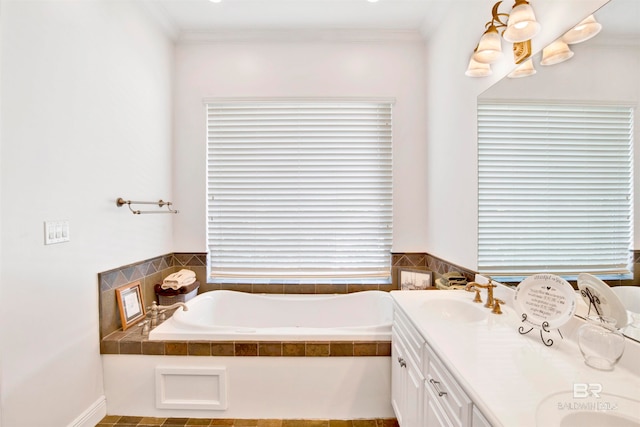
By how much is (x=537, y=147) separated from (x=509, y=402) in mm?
1126

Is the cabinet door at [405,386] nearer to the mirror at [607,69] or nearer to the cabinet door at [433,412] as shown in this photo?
the cabinet door at [433,412]

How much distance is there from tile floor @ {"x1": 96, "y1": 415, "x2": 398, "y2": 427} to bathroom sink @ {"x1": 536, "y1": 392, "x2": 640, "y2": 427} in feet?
4.24

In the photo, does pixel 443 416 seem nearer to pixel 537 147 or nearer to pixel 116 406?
pixel 537 147

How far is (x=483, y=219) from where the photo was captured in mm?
1804

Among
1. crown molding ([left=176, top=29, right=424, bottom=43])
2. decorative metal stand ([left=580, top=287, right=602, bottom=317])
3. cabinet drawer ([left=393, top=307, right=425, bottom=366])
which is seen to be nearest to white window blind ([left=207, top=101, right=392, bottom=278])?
crown molding ([left=176, top=29, right=424, bottom=43])

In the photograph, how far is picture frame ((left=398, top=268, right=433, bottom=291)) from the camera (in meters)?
2.58

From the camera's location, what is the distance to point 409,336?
4.93 ft

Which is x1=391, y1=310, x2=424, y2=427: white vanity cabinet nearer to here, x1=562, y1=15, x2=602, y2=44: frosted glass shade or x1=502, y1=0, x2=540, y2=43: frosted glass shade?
x1=562, y1=15, x2=602, y2=44: frosted glass shade

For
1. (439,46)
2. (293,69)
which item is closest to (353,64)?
(293,69)

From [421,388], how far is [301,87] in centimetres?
243

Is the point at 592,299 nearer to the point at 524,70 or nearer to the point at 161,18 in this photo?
the point at 524,70

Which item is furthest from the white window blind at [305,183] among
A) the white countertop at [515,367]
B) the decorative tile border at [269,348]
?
the white countertop at [515,367]

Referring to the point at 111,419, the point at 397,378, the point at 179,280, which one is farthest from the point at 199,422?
the point at 397,378

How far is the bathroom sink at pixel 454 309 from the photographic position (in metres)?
1.62
